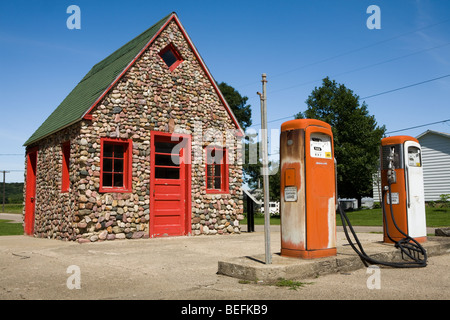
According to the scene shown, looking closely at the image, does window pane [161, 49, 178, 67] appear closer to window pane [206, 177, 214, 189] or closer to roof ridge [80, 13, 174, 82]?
roof ridge [80, 13, 174, 82]

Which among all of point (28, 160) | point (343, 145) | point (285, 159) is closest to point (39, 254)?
point (285, 159)

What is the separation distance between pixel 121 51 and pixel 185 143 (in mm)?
4831

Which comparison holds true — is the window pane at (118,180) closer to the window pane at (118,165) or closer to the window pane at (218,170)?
the window pane at (118,165)

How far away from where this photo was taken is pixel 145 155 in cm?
1212

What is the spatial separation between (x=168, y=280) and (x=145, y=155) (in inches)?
270

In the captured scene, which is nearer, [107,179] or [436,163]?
[107,179]

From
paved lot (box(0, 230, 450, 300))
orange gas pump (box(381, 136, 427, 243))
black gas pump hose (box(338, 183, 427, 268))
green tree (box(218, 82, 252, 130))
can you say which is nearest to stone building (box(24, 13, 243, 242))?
paved lot (box(0, 230, 450, 300))

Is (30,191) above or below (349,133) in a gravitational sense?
below

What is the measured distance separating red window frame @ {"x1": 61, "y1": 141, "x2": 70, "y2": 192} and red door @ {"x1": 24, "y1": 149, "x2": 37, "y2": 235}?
315 centimetres

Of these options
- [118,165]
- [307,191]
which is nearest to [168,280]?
[307,191]

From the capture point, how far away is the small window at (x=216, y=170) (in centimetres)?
Answer: 1376

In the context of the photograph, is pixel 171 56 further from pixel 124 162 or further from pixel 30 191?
pixel 30 191
